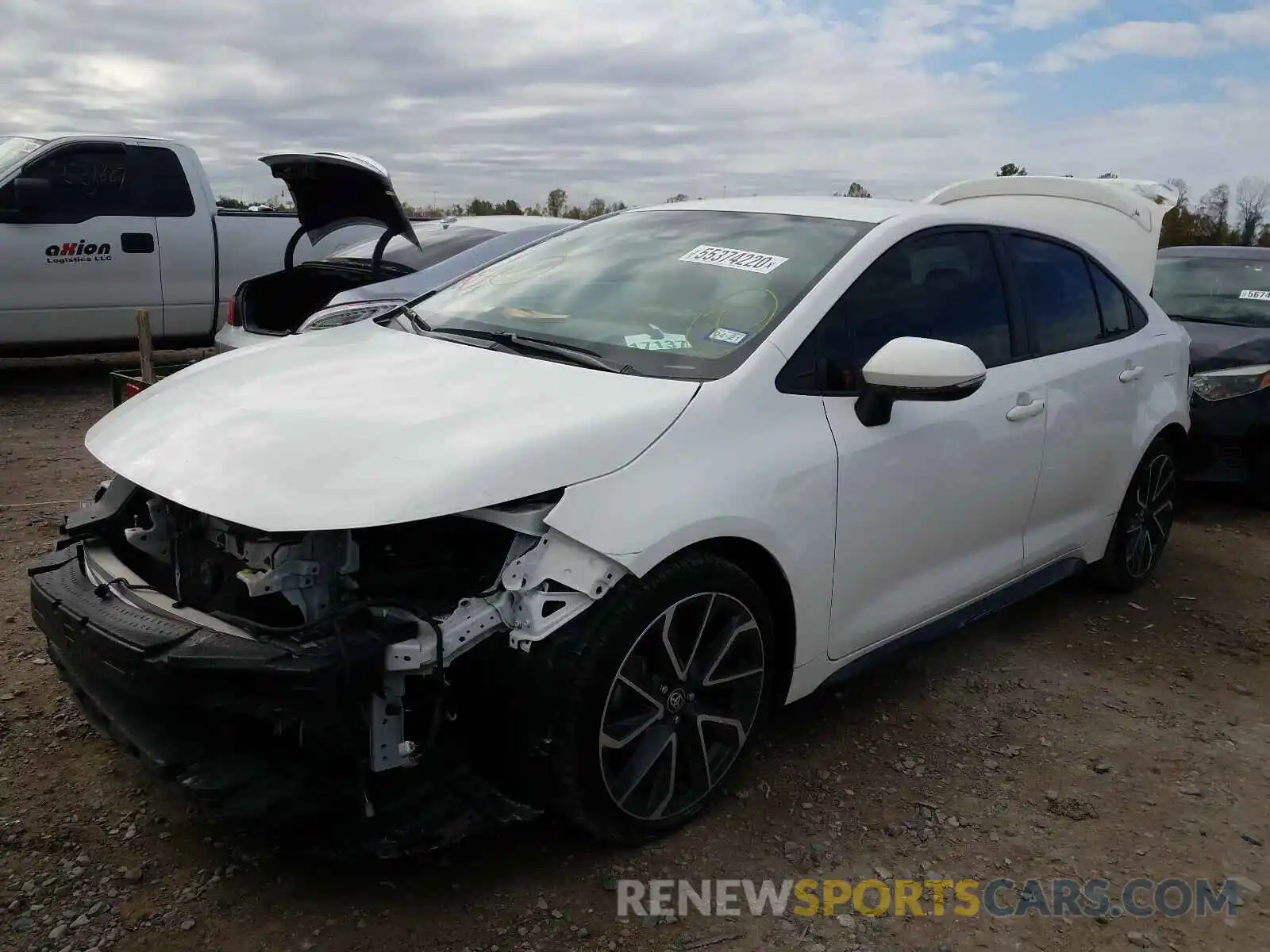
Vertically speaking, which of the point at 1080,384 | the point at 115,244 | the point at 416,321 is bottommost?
the point at 1080,384

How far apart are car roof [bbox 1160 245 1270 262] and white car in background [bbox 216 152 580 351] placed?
463 cm

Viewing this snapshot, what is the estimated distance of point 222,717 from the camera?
2.34 m

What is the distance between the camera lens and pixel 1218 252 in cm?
765

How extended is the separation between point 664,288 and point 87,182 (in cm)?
662

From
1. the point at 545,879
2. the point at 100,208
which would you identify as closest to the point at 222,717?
the point at 545,879

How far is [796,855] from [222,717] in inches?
58.1

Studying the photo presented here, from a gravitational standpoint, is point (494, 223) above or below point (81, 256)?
above

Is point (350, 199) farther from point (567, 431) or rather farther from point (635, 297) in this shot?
Answer: point (567, 431)

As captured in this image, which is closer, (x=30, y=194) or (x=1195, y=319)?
(x=1195, y=319)

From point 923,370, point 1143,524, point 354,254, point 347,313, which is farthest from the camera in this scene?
point 354,254

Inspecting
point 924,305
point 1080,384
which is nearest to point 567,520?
point 924,305

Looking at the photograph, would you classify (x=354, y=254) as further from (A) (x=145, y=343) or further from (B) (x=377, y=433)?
(B) (x=377, y=433)

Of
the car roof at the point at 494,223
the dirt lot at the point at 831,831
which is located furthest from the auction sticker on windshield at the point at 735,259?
the car roof at the point at 494,223

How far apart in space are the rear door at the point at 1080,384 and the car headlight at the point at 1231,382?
6.39 ft
